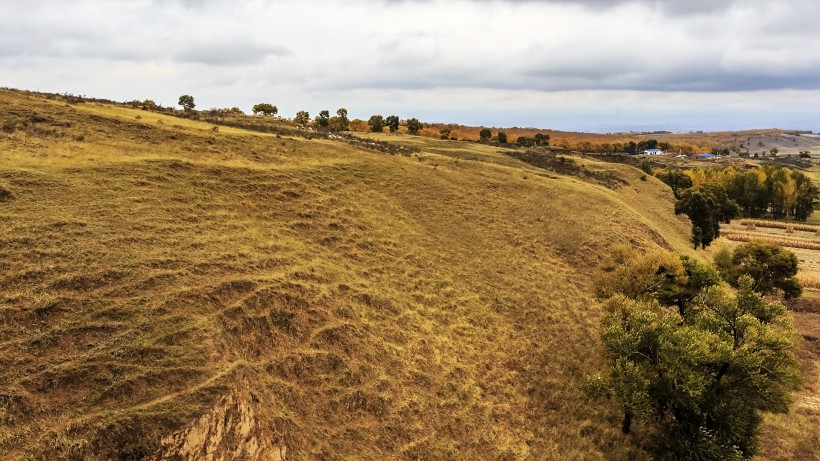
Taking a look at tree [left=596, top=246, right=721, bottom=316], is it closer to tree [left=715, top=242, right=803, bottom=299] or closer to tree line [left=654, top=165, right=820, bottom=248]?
tree [left=715, top=242, right=803, bottom=299]

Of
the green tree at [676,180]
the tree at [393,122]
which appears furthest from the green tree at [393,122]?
the green tree at [676,180]

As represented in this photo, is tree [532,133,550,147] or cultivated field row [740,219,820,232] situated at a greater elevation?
tree [532,133,550,147]

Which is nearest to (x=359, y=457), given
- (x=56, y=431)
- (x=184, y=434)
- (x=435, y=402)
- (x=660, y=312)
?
(x=435, y=402)

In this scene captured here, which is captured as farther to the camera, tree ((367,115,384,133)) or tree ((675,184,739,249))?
tree ((367,115,384,133))

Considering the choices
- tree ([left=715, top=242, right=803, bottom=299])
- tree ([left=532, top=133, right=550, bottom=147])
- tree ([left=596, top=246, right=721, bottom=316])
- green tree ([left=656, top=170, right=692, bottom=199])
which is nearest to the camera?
tree ([left=596, top=246, right=721, bottom=316])

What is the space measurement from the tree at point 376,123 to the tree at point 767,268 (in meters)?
77.6

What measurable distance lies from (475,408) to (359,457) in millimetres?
6540

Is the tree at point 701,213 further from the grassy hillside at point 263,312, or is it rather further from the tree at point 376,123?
the tree at point 376,123

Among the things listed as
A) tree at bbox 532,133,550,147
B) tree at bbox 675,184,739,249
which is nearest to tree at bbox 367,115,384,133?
tree at bbox 532,133,550,147

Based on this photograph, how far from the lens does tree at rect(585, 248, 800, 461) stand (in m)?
17.9

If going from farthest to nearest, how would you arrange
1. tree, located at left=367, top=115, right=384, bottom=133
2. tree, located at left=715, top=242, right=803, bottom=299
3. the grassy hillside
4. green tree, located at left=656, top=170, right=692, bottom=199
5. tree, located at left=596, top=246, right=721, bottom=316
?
tree, located at left=367, top=115, right=384, bottom=133 → green tree, located at left=656, top=170, right=692, bottom=199 → tree, located at left=715, top=242, right=803, bottom=299 → tree, located at left=596, top=246, right=721, bottom=316 → the grassy hillside

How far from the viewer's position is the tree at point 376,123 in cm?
10356

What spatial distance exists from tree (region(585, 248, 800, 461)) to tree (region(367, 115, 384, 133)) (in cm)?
8918

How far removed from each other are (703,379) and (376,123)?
93.9 meters
